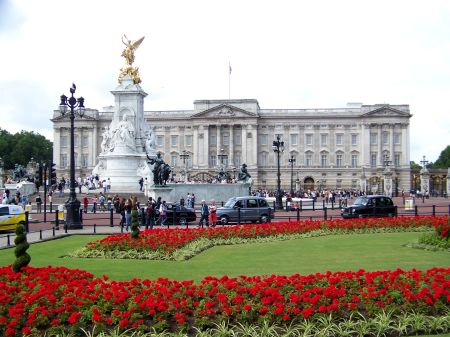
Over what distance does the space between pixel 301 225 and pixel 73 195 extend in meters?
11.3

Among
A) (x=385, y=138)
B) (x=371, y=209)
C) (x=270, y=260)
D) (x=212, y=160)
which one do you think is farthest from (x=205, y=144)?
(x=270, y=260)

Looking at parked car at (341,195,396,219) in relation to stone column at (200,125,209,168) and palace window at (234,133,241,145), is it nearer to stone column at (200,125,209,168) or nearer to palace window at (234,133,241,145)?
stone column at (200,125,209,168)

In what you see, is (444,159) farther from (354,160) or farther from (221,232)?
(221,232)

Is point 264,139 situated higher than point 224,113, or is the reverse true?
point 224,113

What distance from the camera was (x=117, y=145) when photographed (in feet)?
184

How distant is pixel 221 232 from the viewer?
2188 cm

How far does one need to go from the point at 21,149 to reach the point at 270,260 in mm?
120387

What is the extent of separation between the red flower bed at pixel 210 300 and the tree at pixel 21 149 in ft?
405

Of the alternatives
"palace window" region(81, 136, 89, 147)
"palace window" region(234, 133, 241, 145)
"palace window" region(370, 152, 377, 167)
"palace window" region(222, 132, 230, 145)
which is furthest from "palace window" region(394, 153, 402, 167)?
"palace window" region(81, 136, 89, 147)

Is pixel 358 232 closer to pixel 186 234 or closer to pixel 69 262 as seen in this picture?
pixel 186 234

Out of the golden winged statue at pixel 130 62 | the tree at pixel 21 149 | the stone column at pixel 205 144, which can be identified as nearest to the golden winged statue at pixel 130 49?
the golden winged statue at pixel 130 62

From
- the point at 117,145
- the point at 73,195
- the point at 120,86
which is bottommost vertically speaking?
the point at 73,195

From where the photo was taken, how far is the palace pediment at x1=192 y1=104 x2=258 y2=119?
110 meters

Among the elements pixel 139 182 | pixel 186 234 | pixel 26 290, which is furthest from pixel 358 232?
pixel 139 182
